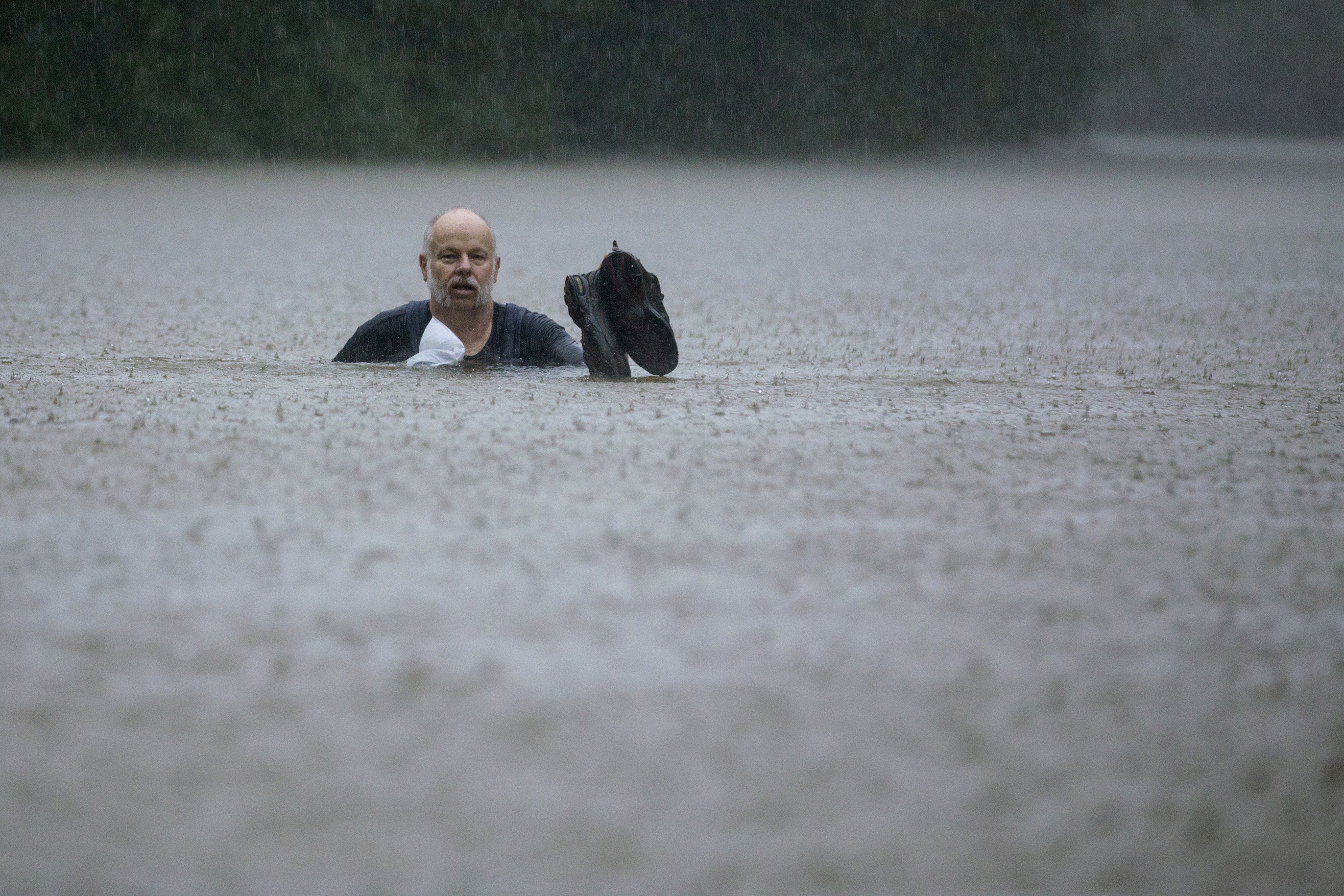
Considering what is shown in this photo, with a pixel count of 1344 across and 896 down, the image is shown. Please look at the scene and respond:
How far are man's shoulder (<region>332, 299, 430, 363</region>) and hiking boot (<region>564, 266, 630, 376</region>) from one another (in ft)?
1.12

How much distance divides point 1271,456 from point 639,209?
5.25m

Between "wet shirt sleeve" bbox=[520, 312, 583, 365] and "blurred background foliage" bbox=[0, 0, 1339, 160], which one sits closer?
"wet shirt sleeve" bbox=[520, 312, 583, 365]

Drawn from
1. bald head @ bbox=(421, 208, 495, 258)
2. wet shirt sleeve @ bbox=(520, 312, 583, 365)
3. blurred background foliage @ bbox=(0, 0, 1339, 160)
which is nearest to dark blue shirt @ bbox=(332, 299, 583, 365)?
wet shirt sleeve @ bbox=(520, 312, 583, 365)

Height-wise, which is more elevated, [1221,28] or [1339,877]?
[1221,28]

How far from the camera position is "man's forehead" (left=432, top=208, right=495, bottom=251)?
233 cm

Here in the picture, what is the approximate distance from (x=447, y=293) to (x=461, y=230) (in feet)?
0.37

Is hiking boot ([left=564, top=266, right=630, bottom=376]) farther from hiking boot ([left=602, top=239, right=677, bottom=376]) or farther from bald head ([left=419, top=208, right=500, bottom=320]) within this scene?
bald head ([left=419, top=208, right=500, bottom=320])

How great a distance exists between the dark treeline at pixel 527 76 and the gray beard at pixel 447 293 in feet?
29.4

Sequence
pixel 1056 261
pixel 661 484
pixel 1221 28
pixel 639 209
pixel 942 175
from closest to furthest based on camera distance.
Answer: pixel 661 484 < pixel 1056 261 < pixel 639 209 < pixel 942 175 < pixel 1221 28

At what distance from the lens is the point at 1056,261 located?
456cm

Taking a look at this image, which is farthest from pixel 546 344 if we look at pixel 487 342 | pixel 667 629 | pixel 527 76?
pixel 527 76

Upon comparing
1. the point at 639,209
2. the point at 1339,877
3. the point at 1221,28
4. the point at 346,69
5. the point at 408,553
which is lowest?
the point at 1339,877

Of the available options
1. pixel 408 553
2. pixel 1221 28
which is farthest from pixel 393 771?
pixel 1221 28

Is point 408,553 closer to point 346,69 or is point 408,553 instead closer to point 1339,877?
point 1339,877
